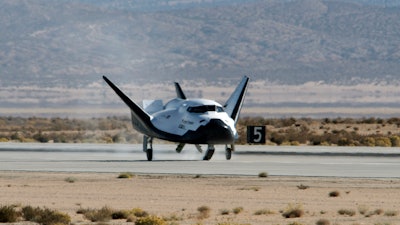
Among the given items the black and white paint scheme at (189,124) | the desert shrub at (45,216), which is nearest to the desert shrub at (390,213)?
the desert shrub at (45,216)

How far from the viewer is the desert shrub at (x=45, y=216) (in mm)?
28672

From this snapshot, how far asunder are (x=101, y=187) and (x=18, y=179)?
4.99 m

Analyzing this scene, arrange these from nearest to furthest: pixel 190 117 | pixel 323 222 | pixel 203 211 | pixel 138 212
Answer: pixel 323 222 < pixel 138 212 < pixel 203 211 < pixel 190 117

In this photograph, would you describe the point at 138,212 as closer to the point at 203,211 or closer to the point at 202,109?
the point at 203,211

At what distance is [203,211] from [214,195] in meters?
5.48

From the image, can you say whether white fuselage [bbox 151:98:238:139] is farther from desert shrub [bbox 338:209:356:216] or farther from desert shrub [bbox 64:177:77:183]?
desert shrub [bbox 338:209:356:216]

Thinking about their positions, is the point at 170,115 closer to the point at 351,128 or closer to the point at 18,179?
the point at 18,179

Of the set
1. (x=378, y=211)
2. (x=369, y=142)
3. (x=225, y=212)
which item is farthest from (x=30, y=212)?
(x=369, y=142)

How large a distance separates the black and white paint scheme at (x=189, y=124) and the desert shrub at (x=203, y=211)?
21.6 meters

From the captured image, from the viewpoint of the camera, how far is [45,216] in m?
29.2

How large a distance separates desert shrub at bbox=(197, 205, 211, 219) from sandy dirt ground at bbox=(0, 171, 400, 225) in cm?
12

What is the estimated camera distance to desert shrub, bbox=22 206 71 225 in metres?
28.7

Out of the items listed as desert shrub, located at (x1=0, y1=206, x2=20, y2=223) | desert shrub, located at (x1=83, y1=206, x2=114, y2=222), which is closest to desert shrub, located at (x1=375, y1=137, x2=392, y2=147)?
desert shrub, located at (x1=83, y1=206, x2=114, y2=222)

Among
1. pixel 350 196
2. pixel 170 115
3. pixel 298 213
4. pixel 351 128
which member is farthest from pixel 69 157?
pixel 351 128
